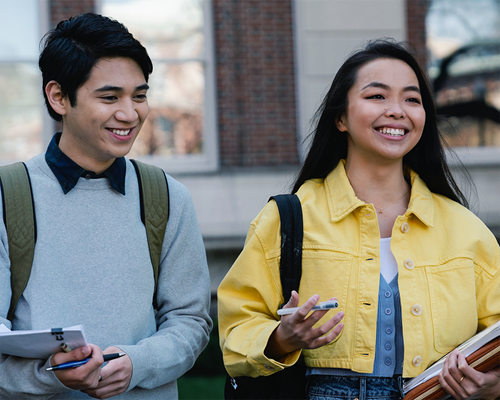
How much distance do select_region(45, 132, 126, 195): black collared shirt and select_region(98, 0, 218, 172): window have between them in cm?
525

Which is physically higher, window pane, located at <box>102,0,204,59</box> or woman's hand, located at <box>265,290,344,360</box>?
window pane, located at <box>102,0,204,59</box>

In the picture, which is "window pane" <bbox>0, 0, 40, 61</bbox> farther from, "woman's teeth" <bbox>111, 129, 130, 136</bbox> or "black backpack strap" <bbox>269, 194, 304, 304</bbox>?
"black backpack strap" <bbox>269, 194, 304, 304</bbox>

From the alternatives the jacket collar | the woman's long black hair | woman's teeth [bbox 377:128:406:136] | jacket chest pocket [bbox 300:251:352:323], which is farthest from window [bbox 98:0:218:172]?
jacket chest pocket [bbox 300:251:352:323]

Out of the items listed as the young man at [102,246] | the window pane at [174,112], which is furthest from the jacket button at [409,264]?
the window pane at [174,112]

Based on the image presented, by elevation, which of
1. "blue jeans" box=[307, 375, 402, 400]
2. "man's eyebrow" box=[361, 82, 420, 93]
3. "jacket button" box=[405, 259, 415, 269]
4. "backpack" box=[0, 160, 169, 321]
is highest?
"man's eyebrow" box=[361, 82, 420, 93]

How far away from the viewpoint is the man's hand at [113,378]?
195 centimetres

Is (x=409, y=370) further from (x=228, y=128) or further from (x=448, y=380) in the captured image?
(x=228, y=128)

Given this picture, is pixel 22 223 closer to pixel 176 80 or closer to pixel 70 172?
pixel 70 172

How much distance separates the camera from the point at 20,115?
288 inches

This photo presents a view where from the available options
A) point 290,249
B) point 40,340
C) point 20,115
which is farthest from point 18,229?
point 20,115

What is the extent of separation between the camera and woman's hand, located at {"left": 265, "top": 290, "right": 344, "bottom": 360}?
1855 millimetres

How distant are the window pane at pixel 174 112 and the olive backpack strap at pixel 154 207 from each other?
5279mm

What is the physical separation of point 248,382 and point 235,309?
0.26m

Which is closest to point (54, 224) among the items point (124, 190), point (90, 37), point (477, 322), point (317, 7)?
point (124, 190)
